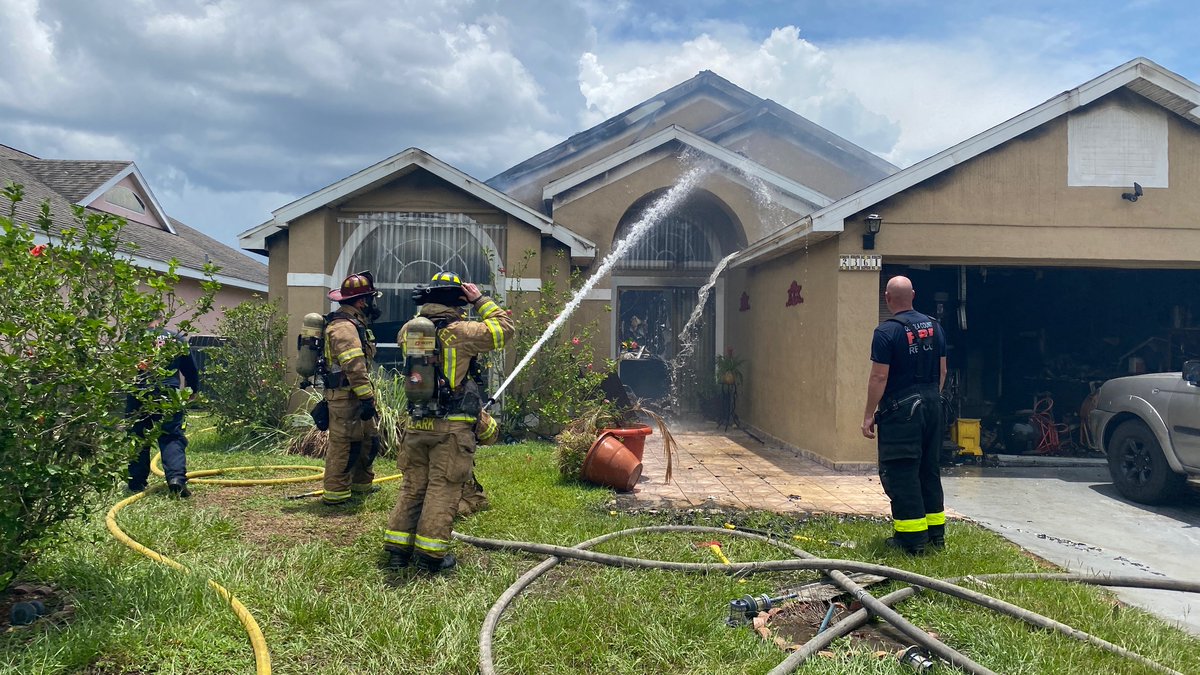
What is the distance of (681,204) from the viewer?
13219mm

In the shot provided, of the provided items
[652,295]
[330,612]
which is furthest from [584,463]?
[652,295]

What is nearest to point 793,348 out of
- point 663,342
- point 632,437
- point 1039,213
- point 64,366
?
point 1039,213

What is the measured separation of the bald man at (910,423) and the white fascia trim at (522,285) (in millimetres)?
6136

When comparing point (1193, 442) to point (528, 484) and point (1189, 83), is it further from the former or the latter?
point (528, 484)

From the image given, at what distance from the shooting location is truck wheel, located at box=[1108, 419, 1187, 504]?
6.80 metres

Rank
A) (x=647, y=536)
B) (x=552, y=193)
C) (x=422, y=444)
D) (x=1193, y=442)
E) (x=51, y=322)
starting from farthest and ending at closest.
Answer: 1. (x=552, y=193)
2. (x=1193, y=442)
3. (x=647, y=536)
4. (x=422, y=444)
5. (x=51, y=322)

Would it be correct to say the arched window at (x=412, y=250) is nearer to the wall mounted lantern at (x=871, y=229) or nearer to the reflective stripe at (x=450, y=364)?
the wall mounted lantern at (x=871, y=229)

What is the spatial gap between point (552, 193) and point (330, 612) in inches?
363

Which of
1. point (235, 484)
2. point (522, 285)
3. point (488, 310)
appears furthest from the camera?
point (522, 285)

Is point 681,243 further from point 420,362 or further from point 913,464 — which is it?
point 420,362

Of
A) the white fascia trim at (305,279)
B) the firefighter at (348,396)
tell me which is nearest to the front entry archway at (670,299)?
the white fascia trim at (305,279)

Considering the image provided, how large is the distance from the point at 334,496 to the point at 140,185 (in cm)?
1871

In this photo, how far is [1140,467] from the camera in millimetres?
7156

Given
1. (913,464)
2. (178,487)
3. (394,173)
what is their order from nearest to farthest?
(913,464) < (178,487) < (394,173)
